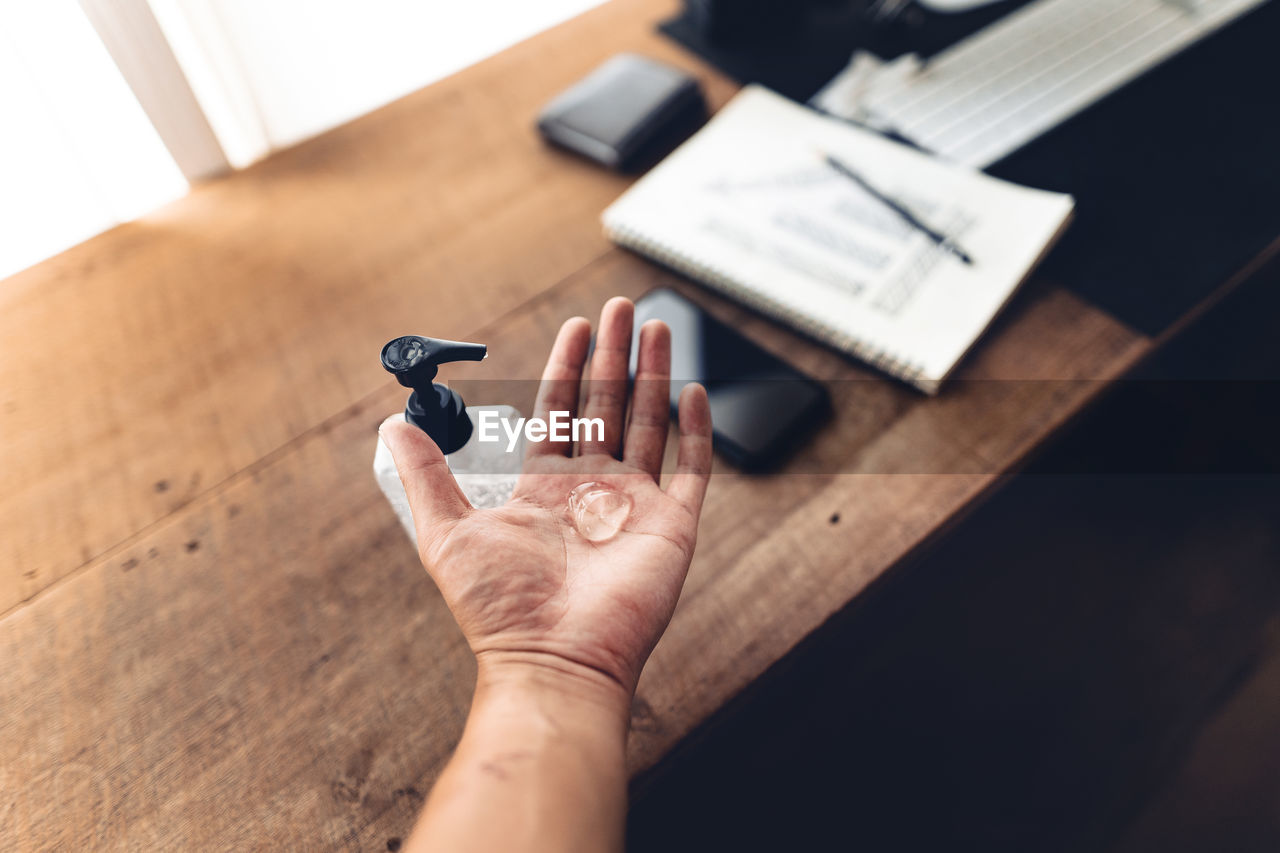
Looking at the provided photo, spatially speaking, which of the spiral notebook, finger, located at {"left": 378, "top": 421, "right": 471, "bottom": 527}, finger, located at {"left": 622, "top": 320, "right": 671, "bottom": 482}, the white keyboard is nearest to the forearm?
finger, located at {"left": 378, "top": 421, "right": 471, "bottom": 527}

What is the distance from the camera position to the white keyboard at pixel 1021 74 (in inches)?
37.3

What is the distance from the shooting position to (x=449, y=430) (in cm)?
59

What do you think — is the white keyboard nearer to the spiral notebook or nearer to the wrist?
the spiral notebook

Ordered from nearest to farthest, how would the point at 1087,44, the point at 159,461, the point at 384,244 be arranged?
the point at 159,461 → the point at 384,244 → the point at 1087,44

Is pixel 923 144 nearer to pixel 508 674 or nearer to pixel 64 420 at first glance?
pixel 508 674

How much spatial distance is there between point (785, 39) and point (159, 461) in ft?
3.38

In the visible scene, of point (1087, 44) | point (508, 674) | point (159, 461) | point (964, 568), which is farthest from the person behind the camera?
point (964, 568)

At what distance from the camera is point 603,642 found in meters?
0.53

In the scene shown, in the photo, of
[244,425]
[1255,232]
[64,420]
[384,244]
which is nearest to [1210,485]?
[1255,232]

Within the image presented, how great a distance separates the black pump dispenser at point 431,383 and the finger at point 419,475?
27mm

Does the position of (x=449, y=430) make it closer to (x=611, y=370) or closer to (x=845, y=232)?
(x=611, y=370)

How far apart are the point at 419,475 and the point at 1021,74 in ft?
3.22

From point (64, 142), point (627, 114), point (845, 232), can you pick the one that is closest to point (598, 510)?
point (845, 232)

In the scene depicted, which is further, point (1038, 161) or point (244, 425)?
point (1038, 161)
